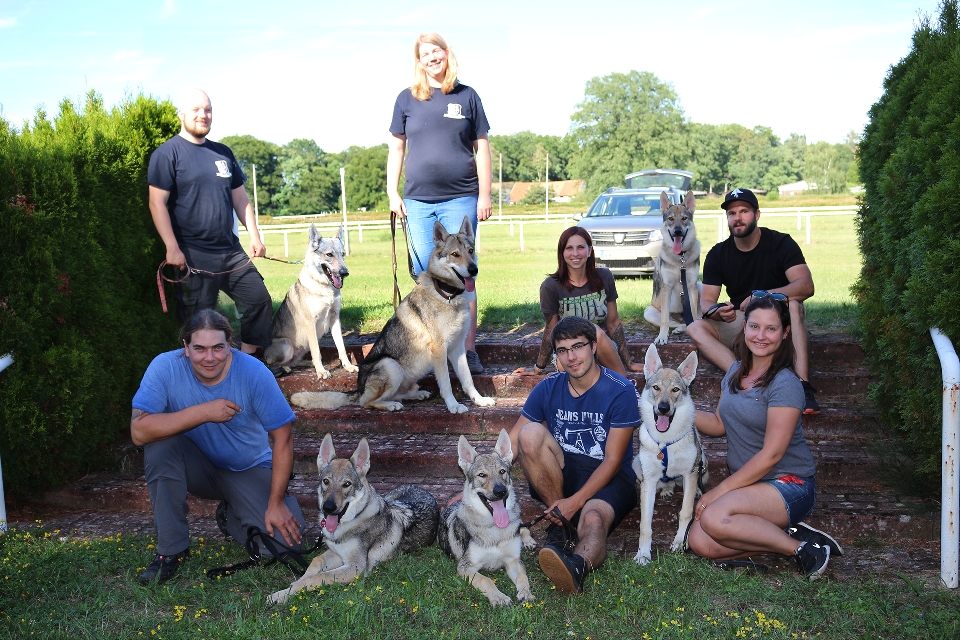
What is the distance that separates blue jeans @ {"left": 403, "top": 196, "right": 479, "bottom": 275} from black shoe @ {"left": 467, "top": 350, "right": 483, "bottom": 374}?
0.91 metres

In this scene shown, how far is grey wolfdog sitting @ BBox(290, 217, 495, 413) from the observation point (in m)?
5.56

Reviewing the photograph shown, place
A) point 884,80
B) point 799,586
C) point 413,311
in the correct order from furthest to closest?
point 413,311
point 884,80
point 799,586

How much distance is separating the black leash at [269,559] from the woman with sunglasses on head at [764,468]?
2.10 meters

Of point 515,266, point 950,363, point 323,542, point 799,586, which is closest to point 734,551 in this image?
Answer: point 799,586

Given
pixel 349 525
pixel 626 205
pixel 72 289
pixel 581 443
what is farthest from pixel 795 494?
pixel 626 205

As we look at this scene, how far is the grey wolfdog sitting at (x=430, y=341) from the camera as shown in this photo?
5.56 metres

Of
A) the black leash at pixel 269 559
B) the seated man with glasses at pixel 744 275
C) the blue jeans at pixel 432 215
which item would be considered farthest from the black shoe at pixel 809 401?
the black leash at pixel 269 559

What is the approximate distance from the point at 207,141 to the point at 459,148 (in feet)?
6.88

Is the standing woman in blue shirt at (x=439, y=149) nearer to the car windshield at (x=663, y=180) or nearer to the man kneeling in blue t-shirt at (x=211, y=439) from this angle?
the man kneeling in blue t-shirt at (x=211, y=439)

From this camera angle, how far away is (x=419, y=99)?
19.1ft

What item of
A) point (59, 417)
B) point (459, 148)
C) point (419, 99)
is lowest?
point (59, 417)

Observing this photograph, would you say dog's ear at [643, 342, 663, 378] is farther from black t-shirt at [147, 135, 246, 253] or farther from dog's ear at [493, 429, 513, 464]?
black t-shirt at [147, 135, 246, 253]

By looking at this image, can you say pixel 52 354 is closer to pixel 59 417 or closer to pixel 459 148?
pixel 59 417

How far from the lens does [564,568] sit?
332 cm
